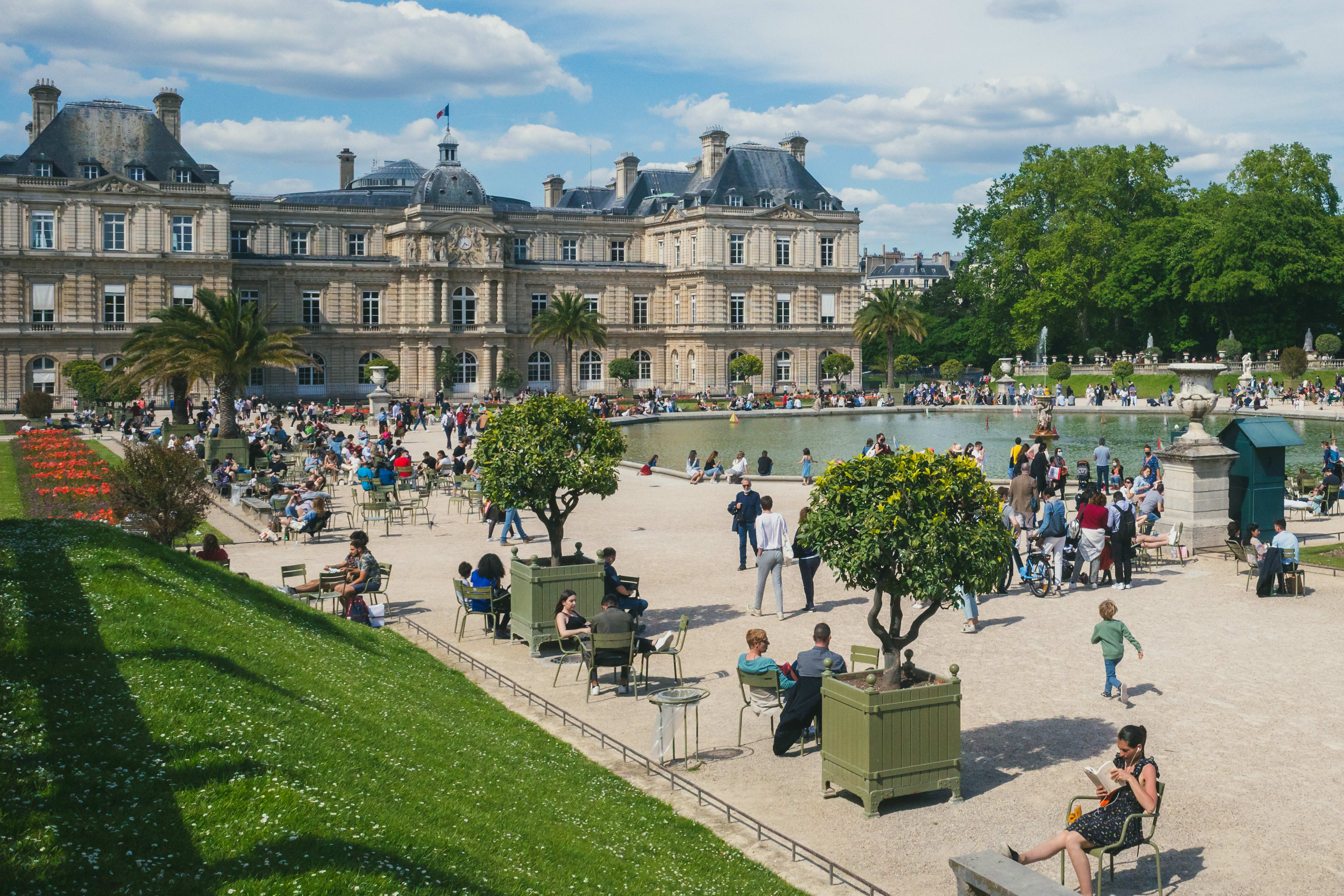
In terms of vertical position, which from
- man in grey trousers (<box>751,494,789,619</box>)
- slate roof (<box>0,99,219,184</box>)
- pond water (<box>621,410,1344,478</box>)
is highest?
slate roof (<box>0,99,219,184</box>)

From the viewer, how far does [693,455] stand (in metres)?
33.6

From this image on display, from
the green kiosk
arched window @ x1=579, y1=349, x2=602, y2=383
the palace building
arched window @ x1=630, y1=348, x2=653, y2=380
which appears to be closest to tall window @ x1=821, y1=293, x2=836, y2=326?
the palace building

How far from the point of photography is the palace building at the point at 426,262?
61875 millimetres

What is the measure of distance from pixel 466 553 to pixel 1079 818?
14673mm

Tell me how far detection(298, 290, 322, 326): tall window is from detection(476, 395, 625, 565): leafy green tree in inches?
2266

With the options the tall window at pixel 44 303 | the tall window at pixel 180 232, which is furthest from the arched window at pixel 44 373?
the tall window at pixel 180 232

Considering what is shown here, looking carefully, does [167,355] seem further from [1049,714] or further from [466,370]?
[1049,714]

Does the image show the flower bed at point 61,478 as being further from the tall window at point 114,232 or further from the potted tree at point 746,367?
the potted tree at point 746,367

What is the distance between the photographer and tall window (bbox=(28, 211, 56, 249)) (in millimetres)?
61094

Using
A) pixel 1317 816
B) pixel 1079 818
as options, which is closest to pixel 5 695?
pixel 1079 818

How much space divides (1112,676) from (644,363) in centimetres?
6789

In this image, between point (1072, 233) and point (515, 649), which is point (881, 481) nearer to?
point (515, 649)

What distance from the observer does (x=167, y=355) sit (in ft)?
130

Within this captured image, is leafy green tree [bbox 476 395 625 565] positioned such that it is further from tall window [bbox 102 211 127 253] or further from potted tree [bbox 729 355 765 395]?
potted tree [bbox 729 355 765 395]
